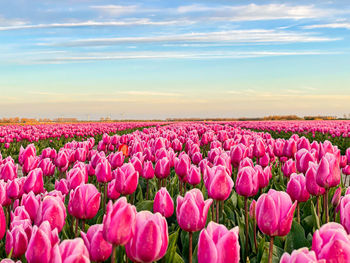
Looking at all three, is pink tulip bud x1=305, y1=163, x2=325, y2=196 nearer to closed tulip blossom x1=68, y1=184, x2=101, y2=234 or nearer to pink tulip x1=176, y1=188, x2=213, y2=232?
pink tulip x1=176, y1=188, x2=213, y2=232

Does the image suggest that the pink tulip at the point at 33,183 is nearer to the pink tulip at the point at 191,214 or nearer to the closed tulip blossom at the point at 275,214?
the pink tulip at the point at 191,214

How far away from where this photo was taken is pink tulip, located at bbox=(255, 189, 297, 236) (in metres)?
1.84

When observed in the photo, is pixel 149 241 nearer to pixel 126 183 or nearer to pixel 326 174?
pixel 126 183

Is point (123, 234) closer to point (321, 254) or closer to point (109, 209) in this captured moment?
point (109, 209)

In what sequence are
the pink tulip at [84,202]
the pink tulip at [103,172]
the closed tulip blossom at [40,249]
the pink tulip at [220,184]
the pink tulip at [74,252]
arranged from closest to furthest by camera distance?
the pink tulip at [74,252], the closed tulip blossom at [40,249], the pink tulip at [84,202], the pink tulip at [220,184], the pink tulip at [103,172]

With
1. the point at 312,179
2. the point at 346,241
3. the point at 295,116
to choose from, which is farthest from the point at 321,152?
the point at 295,116

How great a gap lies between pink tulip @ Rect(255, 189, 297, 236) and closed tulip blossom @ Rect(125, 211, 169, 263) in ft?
1.90

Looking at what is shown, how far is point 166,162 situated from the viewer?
376 centimetres

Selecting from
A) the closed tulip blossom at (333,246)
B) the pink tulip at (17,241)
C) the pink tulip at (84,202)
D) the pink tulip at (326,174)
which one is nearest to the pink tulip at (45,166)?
the pink tulip at (84,202)

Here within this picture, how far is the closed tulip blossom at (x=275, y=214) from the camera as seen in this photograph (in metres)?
1.84

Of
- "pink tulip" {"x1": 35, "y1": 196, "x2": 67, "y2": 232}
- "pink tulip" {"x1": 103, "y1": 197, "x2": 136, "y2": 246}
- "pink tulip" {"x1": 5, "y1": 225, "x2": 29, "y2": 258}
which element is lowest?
"pink tulip" {"x1": 5, "y1": 225, "x2": 29, "y2": 258}

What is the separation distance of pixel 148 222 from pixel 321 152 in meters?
3.40

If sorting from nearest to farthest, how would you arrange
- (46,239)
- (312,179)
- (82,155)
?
(46,239)
(312,179)
(82,155)

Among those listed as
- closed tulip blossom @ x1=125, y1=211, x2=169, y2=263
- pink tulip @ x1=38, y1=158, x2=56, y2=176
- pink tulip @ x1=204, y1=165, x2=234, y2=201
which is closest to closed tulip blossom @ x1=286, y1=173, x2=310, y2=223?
pink tulip @ x1=204, y1=165, x2=234, y2=201
